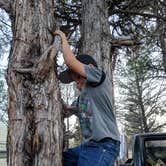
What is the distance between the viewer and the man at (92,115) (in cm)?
281

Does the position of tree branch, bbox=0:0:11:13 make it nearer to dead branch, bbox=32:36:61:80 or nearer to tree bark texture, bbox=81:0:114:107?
dead branch, bbox=32:36:61:80

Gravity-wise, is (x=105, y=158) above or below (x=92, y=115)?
below

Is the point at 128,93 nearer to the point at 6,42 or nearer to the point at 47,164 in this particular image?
the point at 6,42

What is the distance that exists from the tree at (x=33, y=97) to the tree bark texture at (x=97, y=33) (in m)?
3.02

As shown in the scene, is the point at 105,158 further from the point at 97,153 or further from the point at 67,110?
the point at 67,110

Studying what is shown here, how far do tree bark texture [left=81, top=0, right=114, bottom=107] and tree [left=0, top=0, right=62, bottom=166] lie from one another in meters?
3.02

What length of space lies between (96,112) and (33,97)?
479 mm

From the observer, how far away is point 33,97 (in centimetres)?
280

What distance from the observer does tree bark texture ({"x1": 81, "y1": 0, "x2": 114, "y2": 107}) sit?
5.99 m

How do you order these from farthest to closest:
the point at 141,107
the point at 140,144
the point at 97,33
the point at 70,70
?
the point at 141,107, the point at 97,33, the point at 140,144, the point at 70,70

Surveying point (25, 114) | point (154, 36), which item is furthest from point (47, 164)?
point (154, 36)

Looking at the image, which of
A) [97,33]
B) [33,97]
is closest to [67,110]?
[33,97]

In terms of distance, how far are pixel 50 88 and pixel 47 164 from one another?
0.53m

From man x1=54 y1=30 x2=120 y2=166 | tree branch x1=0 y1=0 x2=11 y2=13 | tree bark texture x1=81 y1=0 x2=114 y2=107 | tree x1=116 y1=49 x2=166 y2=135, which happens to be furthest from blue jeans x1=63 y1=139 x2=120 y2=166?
tree x1=116 y1=49 x2=166 y2=135
